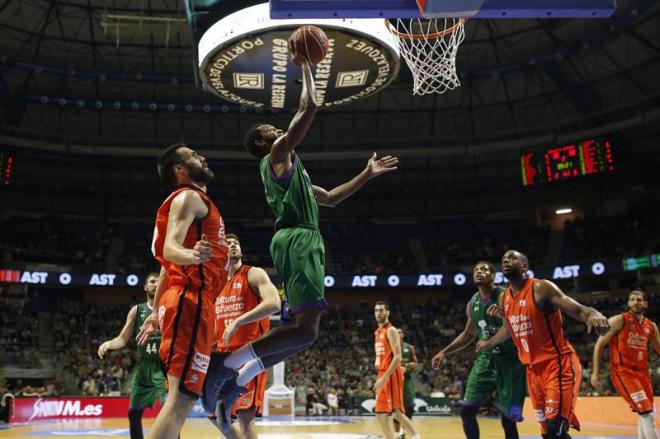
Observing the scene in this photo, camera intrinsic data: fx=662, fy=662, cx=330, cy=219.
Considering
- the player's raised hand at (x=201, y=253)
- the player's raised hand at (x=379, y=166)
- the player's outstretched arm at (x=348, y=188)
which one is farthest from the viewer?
the player's raised hand at (x=379, y=166)

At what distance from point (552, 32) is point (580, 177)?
6541mm

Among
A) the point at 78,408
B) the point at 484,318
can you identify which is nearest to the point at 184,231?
the point at 484,318

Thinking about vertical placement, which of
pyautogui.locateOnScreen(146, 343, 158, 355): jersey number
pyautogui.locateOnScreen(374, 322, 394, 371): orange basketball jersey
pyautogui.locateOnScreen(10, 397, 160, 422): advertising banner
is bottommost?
pyautogui.locateOnScreen(10, 397, 160, 422): advertising banner

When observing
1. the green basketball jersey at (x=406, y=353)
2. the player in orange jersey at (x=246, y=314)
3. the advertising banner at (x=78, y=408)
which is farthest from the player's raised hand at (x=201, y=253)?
the advertising banner at (x=78, y=408)

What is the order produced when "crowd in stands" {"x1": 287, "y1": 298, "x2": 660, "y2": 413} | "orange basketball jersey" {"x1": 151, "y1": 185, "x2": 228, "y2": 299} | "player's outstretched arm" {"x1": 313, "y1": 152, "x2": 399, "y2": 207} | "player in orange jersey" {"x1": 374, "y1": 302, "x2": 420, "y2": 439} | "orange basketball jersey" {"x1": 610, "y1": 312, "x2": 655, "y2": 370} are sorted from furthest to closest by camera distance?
"crowd in stands" {"x1": 287, "y1": 298, "x2": 660, "y2": 413}, "player in orange jersey" {"x1": 374, "y1": 302, "x2": 420, "y2": 439}, "orange basketball jersey" {"x1": 610, "y1": 312, "x2": 655, "y2": 370}, "player's outstretched arm" {"x1": 313, "y1": 152, "x2": 399, "y2": 207}, "orange basketball jersey" {"x1": 151, "y1": 185, "x2": 228, "y2": 299}

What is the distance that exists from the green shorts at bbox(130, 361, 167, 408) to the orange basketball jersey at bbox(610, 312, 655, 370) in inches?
222

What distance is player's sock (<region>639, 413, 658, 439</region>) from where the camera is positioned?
7816 millimetres

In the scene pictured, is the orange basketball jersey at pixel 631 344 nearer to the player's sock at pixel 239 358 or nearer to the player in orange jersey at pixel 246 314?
the player in orange jersey at pixel 246 314

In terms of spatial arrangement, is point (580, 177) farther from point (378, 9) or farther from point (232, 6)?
point (378, 9)

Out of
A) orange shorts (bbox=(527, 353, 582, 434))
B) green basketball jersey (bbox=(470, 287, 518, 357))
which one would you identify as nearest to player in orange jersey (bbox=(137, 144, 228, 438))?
orange shorts (bbox=(527, 353, 582, 434))

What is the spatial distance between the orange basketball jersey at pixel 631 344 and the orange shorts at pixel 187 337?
20.9 feet

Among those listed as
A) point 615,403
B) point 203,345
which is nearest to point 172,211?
point 203,345

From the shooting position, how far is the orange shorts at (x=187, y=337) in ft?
12.8

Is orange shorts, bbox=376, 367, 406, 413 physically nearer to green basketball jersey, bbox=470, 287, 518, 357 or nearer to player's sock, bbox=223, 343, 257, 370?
green basketball jersey, bbox=470, 287, 518, 357
